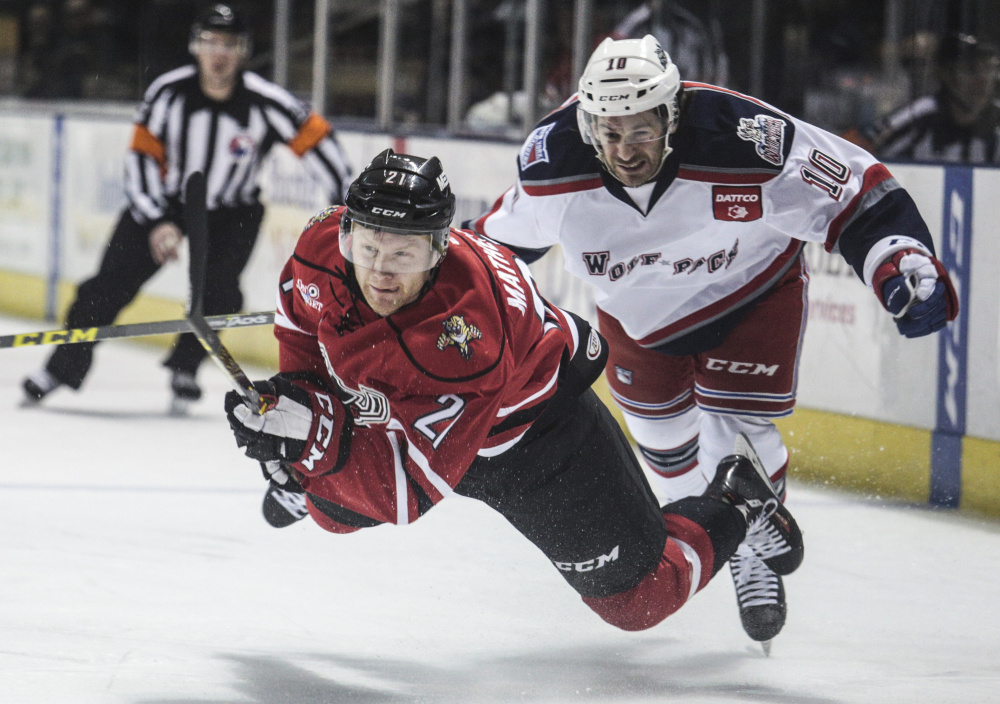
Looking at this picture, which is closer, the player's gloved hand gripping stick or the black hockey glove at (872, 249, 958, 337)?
the player's gloved hand gripping stick

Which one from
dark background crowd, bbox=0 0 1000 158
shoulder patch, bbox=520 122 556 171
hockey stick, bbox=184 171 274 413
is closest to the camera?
hockey stick, bbox=184 171 274 413

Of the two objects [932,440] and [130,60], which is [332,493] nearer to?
[932,440]

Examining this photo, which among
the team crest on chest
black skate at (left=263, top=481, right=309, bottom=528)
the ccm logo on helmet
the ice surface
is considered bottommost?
→ the ice surface

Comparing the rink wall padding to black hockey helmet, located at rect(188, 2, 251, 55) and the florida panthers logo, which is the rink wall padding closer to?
black hockey helmet, located at rect(188, 2, 251, 55)

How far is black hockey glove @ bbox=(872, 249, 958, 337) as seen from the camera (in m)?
2.24

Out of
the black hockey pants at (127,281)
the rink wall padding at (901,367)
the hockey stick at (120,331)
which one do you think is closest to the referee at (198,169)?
the black hockey pants at (127,281)

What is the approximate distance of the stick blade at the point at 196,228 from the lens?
2.13 metres

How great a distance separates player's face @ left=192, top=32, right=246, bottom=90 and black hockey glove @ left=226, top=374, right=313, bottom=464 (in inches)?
119

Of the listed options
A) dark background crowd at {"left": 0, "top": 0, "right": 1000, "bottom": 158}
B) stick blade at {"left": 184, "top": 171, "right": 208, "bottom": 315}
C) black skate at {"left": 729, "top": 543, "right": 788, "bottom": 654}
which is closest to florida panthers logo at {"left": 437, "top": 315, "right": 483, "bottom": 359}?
stick blade at {"left": 184, "top": 171, "right": 208, "bottom": 315}

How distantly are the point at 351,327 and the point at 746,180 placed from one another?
2.63 ft

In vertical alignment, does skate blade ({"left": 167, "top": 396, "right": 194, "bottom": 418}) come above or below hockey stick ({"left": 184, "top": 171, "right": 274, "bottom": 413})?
below

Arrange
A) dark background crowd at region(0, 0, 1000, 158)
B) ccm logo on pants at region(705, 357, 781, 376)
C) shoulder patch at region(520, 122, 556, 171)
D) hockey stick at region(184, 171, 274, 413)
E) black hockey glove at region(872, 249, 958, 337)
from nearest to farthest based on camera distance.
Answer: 1. hockey stick at region(184, 171, 274, 413)
2. black hockey glove at region(872, 249, 958, 337)
3. shoulder patch at region(520, 122, 556, 171)
4. ccm logo on pants at region(705, 357, 781, 376)
5. dark background crowd at region(0, 0, 1000, 158)

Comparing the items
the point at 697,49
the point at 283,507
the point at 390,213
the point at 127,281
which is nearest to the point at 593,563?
the point at 283,507

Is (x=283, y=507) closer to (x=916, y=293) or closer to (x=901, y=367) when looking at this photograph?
(x=916, y=293)
